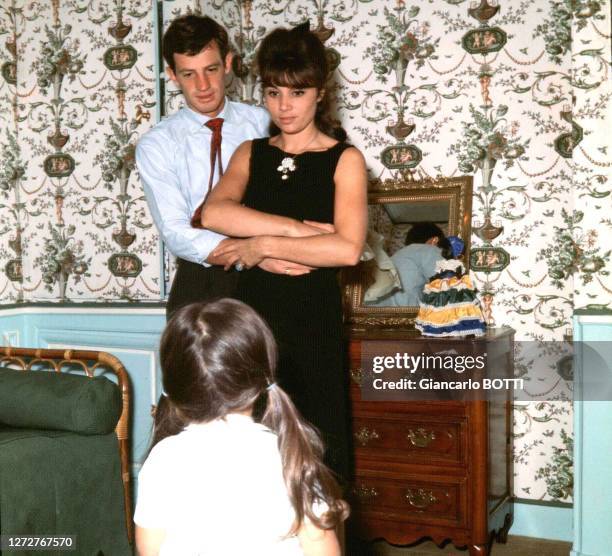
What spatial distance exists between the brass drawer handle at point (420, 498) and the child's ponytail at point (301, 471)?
66.2 inches

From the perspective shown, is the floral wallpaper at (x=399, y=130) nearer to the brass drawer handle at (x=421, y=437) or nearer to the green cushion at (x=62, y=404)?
the brass drawer handle at (x=421, y=437)

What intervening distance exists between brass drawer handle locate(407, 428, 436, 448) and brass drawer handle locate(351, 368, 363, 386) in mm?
294

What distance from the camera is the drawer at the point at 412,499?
119 inches

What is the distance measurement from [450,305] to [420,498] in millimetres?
813

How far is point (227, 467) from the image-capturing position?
4.65 ft

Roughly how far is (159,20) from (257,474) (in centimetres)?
283

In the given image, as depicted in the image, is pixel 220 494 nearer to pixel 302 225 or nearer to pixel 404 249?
pixel 302 225

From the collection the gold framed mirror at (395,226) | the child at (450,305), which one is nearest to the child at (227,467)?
the child at (450,305)

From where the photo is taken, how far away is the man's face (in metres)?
2.53

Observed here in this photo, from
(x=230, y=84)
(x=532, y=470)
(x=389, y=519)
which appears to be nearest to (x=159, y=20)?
(x=230, y=84)

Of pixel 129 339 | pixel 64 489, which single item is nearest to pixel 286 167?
pixel 64 489

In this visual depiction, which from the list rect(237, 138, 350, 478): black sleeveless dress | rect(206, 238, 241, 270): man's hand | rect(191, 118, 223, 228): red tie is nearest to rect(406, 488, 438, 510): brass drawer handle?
rect(237, 138, 350, 478): black sleeveless dress

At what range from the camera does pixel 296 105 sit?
6.88ft

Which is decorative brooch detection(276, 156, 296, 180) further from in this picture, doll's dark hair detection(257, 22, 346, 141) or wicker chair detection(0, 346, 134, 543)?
wicker chair detection(0, 346, 134, 543)
